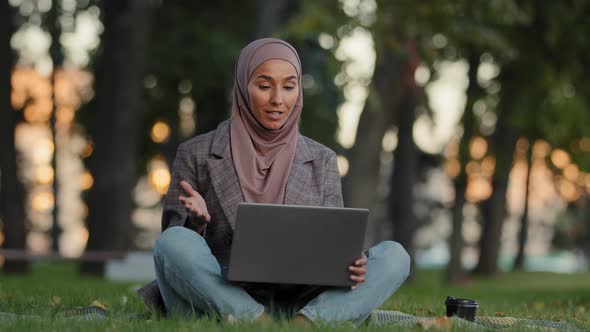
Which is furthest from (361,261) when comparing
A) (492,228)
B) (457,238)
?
(492,228)

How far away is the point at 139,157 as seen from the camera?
79.5 ft

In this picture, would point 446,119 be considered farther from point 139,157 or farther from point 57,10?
point 57,10

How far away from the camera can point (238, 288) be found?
5133 millimetres

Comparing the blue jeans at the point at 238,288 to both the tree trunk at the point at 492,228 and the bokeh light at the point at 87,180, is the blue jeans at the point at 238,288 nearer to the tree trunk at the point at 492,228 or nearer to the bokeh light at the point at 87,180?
the bokeh light at the point at 87,180

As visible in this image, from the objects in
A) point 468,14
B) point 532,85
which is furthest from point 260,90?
point 532,85

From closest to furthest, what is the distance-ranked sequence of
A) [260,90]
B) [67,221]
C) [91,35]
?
[260,90], [91,35], [67,221]

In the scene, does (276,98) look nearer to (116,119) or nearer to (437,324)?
(437,324)

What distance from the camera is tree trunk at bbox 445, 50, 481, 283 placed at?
63.9 ft

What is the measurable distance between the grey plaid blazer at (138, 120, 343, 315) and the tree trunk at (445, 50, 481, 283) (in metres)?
14.1

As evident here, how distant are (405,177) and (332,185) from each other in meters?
15.6

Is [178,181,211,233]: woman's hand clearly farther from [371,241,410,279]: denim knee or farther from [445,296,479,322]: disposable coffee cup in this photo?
[445,296,479,322]: disposable coffee cup

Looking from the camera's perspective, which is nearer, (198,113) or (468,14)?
(468,14)

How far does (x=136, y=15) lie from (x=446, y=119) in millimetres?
9341

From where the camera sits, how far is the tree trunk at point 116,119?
17.9 m
